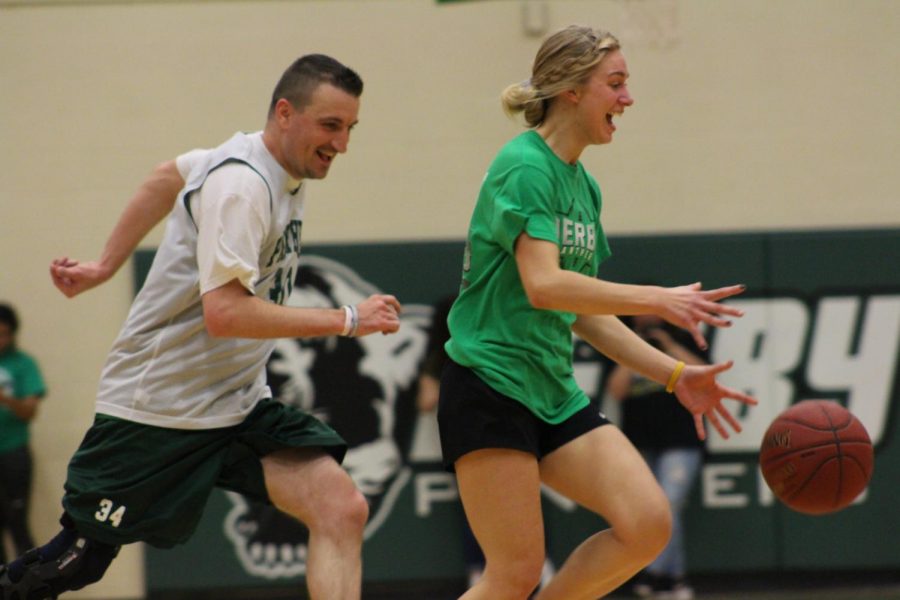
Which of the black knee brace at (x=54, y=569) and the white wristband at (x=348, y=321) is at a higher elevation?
the white wristband at (x=348, y=321)

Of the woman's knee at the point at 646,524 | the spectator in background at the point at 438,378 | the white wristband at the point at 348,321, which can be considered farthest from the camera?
the spectator in background at the point at 438,378

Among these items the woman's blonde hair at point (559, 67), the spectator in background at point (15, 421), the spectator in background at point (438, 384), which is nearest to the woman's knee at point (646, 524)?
the woman's blonde hair at point (559, 67)

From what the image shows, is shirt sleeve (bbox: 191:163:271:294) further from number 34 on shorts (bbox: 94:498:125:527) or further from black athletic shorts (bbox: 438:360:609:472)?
number 34 on shorts (bbox: 94:498:125:527)

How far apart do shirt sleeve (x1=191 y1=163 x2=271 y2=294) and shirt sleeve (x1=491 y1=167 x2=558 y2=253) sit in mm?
727

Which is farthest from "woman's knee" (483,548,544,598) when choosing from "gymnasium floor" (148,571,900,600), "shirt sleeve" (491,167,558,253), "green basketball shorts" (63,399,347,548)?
"gymnasium floor" (148,571,900,600)

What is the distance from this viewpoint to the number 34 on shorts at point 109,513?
4.24m

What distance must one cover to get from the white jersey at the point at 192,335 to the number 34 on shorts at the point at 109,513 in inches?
11.4

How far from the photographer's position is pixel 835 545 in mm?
7621

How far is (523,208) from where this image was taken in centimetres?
387

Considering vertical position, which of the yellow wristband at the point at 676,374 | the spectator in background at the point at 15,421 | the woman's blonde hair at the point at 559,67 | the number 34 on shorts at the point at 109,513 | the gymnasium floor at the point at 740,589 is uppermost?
the woman's blonde hair at the point at 559,67

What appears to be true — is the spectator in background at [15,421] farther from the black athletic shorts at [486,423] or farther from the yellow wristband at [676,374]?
the yellow wristband at [676,374]

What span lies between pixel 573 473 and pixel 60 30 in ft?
16.4

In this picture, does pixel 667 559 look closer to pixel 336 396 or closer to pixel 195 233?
pixel 336 396

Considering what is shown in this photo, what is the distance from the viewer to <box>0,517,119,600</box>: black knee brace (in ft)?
14.1
